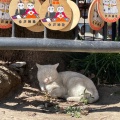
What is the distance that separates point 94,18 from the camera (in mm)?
3289

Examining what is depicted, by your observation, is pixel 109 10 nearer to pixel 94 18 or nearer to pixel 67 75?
pixel 94 18

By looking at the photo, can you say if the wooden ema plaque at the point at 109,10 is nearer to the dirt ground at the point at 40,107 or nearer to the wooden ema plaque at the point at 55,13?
the wooden ema plaque at the point at 55,13

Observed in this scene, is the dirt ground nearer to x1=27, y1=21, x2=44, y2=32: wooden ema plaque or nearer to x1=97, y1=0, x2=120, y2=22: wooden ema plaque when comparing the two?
x1=27, y1=21, x2=44, y2=32: wooden ema plaque

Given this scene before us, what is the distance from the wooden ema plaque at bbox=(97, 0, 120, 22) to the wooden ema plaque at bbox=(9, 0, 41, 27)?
2.08ft

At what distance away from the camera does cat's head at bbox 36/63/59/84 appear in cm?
443

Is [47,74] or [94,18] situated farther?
[47,74]

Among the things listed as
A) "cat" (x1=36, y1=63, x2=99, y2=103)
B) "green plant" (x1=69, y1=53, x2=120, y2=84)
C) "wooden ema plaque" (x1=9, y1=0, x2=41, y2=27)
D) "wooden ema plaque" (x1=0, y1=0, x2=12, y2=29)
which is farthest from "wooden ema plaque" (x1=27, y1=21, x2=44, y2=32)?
"green plant" (x1=69, y1=53, x2=120, y2=84)

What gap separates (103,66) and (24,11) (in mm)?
2199

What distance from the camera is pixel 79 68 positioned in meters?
5.29

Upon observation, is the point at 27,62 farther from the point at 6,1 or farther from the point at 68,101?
the point at 6,1

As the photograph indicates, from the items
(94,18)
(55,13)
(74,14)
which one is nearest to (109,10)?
(94,18)

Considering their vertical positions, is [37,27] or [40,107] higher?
[37,27]

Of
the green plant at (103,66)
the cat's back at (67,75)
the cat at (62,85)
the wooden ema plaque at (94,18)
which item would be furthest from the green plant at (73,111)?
the green plant at (103,66)

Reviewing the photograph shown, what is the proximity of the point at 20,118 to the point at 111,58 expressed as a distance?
221cm
